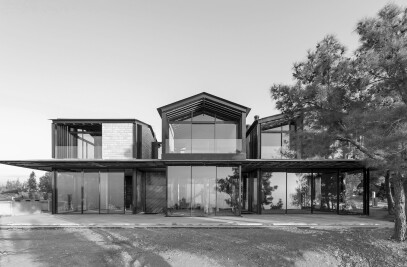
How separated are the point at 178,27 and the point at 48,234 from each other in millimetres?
12885

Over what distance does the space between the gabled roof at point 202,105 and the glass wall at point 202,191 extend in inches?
135

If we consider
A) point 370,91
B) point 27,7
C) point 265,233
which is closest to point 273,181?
point 265,233

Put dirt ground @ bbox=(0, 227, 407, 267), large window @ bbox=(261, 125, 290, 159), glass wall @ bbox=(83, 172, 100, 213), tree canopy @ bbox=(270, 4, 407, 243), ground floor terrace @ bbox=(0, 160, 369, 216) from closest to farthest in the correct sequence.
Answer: dirt ground @ bbox=(0, 227, 407, 267), tree canopy @ bbox=(270, 4, 407, 243), ground floor terrace @ bbox=(0, 160, 369, 216), large window @ bbox=(261, 125, 290, 159), glass wall @ bbox=(83, 172, 100, 213)

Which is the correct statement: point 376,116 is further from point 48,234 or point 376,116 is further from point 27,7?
point 27,7

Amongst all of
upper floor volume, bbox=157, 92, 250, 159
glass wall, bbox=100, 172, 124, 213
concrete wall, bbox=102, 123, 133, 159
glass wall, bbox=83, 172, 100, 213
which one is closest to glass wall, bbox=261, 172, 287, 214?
upper floor volume, bbox=157, 92, 250, 159

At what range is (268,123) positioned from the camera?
17000 millimetres

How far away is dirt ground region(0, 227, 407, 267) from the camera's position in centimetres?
737

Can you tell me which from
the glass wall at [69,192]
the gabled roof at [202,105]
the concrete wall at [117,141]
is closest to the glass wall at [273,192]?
the gabled roof at [202,105]

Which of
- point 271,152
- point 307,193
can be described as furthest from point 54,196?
point 307,193

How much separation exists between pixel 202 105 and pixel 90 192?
9.57 metres

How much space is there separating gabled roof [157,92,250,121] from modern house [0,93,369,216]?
60 millimetres

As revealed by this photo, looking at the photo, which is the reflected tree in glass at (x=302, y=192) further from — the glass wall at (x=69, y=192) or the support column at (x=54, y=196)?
the support column at (x=54, y=196)

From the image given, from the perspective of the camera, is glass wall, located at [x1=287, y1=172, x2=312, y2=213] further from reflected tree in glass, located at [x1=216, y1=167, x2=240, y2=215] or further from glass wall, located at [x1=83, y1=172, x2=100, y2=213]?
glass wall, located at [x1=83, y1=172, x2=100, y2=213]

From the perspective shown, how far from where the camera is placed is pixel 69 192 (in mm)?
16750
